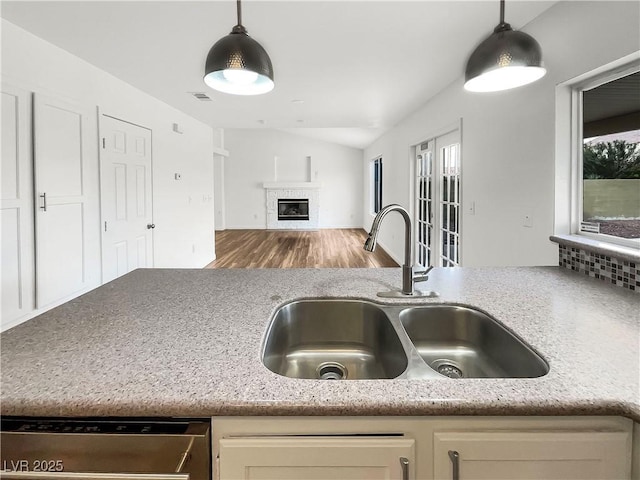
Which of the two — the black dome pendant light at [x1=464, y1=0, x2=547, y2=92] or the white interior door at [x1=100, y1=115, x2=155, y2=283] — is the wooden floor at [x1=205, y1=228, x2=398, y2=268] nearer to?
the white interior door at [x1=100, y1=115, x2=155, y2=283]

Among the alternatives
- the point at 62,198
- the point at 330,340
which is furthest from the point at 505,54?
the point at 62,198

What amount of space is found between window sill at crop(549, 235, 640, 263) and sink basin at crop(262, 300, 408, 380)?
93cm

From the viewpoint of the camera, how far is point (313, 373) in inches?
48.5

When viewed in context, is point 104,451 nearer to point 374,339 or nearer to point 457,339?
point 374,339

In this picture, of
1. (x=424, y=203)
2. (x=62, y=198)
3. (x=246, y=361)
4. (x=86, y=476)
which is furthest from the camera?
(x=424, y=203)

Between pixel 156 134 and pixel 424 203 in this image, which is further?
pixel 424 203

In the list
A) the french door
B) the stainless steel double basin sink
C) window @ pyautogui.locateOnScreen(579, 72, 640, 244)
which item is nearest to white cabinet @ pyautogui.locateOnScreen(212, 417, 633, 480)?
the stainless steel double basin sink

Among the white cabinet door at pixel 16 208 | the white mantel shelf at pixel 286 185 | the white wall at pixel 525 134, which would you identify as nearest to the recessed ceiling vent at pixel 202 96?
the white cabinet door at pixel 16 208

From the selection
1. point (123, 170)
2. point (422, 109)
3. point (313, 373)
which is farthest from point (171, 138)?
point (313, 373)

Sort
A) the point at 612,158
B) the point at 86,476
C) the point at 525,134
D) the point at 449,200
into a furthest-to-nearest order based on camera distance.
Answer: the point at 449,200
the point at 525,134
the point at 612,158
the point at 86,476

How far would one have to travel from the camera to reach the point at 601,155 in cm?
178

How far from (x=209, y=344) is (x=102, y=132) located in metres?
3.07

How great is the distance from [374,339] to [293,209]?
1039 cm

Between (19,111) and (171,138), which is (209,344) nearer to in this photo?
(19,111)
